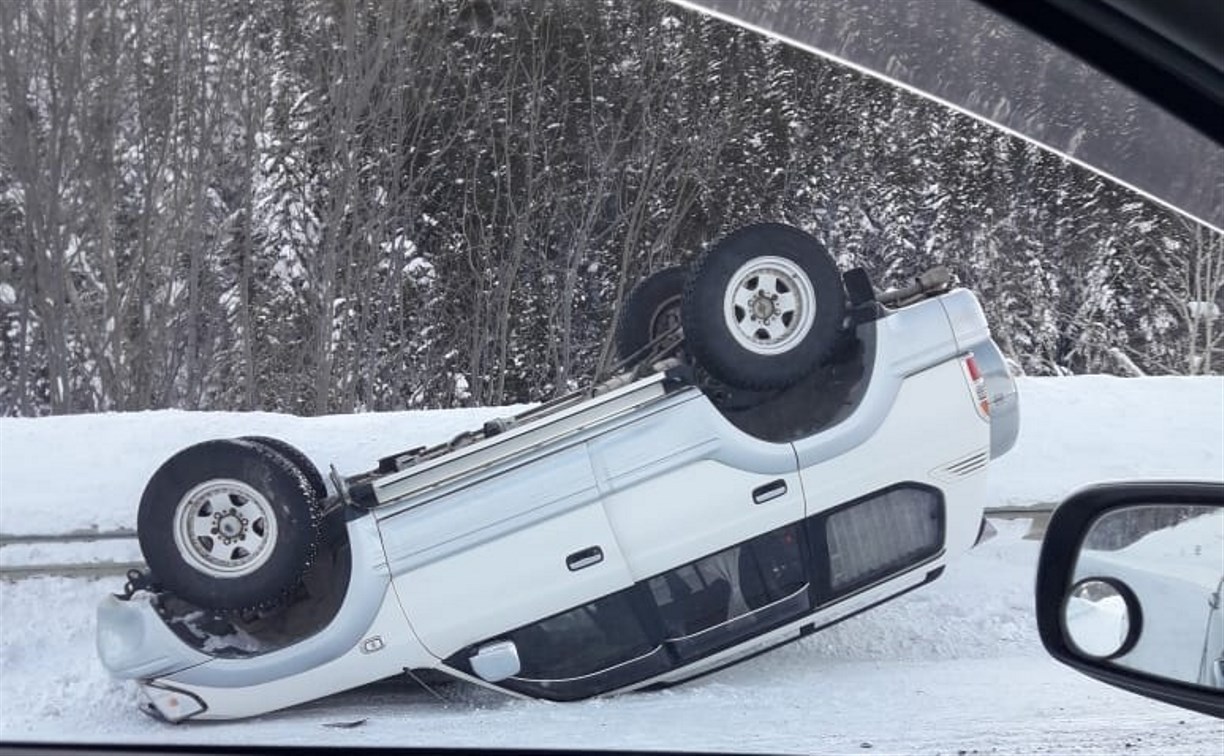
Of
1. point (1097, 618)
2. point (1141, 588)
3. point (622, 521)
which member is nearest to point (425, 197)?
point (622, 521)

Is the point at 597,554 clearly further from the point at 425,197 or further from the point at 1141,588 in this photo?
the point at 425,197

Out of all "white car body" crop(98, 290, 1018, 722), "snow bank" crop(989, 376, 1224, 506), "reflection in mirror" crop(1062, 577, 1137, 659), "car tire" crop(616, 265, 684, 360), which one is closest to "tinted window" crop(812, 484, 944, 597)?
"white car body" crop(98, 290, 1018, 722)

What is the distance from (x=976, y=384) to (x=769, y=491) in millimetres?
866

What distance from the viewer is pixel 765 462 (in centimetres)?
465

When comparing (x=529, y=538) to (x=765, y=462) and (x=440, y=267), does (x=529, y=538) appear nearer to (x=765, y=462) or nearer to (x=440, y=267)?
(x=765, y=462)

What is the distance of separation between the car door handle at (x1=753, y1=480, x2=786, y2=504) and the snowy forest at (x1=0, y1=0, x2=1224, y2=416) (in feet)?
12.0

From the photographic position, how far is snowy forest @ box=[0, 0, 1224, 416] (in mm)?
8609

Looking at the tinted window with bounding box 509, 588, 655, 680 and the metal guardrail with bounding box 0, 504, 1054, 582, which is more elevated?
the metal guardrail with bounding box 0, 504, 1054, 582

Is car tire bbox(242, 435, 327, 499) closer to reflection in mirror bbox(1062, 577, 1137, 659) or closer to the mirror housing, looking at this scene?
the mirror housing

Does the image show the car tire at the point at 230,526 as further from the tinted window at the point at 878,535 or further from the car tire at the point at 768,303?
the tinted window at the point at 878,535

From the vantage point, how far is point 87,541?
609 cm

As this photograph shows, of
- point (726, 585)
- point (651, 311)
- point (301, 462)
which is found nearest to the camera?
point (726, 585)

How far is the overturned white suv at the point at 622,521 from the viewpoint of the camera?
4.52m

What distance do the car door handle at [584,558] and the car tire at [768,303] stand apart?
82 centimetres
